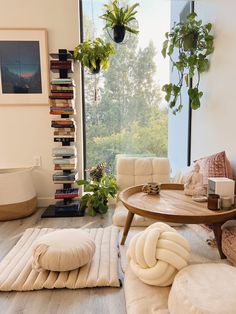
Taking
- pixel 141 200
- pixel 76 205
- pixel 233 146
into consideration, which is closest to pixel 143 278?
pixel 141 200

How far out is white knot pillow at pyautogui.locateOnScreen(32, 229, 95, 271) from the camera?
1.66 metres

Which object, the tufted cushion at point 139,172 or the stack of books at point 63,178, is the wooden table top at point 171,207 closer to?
the tufted cushion at point 139,172

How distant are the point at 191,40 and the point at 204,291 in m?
2.30

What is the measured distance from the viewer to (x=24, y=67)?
3100mm

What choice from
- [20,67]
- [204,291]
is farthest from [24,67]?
[204,291]

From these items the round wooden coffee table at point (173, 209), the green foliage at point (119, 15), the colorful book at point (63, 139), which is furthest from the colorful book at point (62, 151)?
the green foliage at point (119, 15)

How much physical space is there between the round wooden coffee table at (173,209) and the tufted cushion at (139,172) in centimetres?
46

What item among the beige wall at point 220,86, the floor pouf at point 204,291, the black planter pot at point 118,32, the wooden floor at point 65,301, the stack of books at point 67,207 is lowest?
the wooden floor at point 65,301

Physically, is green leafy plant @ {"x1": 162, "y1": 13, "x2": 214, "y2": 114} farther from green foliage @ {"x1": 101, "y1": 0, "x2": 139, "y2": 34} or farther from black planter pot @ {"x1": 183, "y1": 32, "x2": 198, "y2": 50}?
green foliage @ {"x1": 101, "y1": 0, "x2": 139, "y2": 34}

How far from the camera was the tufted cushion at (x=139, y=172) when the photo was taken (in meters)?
2.70

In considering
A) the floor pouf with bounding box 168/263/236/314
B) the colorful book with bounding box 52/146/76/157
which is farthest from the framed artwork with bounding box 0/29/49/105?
the floor pouf with bounding box 168/263/236/314

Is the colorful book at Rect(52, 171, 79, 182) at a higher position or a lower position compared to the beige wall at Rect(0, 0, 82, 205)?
lower

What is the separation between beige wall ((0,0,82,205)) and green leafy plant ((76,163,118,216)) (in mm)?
501

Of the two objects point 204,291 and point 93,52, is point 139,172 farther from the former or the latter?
point 204,291
